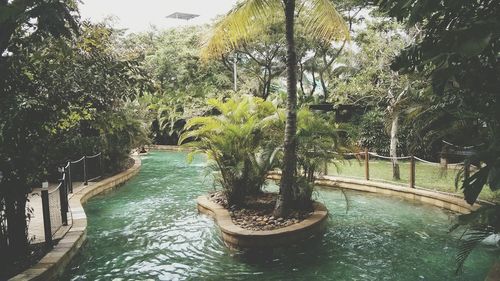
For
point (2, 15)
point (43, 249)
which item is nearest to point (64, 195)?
point (43, 249)

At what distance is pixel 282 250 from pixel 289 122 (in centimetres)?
187

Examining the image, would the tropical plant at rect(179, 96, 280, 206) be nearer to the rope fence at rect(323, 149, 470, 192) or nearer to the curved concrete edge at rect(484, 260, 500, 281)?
the rope fence at rect(323, 149, 470, 192)

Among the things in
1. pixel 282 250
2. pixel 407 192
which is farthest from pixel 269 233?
pixel 407 192

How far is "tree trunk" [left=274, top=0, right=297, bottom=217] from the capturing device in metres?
5.77

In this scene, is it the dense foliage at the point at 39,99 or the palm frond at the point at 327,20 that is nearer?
the dense foliage at the point at 39,99

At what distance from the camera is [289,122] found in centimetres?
588

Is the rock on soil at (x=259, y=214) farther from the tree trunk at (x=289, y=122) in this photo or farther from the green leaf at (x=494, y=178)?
the green leaf at (x=494, y=178)

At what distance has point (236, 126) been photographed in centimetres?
679

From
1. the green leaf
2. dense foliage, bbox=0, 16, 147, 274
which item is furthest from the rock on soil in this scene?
the green leaf

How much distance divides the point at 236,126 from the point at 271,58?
12.9 meters

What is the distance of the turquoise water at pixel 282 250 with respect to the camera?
15.1 ft

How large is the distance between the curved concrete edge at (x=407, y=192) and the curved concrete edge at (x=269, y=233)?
5.44 feet

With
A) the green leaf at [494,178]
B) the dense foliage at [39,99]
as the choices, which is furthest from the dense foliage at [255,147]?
the green leaf at [494,178]

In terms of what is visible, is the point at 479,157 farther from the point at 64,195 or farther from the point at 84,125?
the point at 84,125
